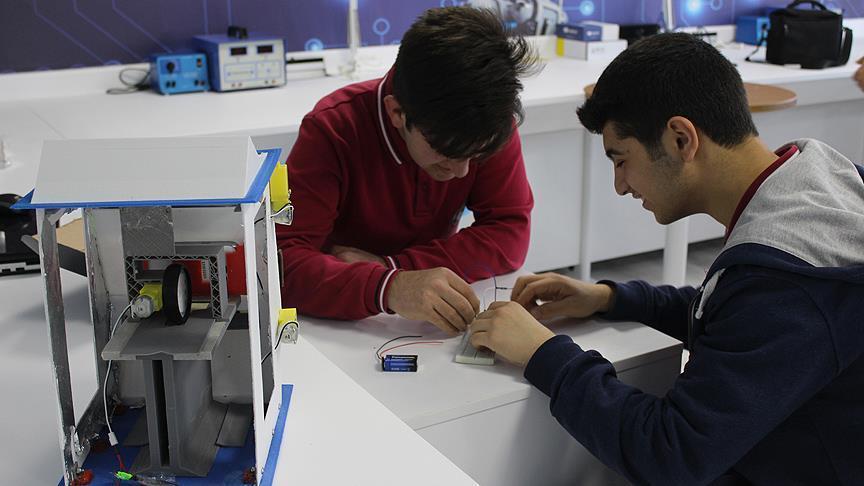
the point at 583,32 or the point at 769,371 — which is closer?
the point at 769,371

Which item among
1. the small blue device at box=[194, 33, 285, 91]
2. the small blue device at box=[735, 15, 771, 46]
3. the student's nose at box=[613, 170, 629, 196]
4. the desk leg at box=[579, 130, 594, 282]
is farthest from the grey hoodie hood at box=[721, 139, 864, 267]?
the small blue device at box=[735, 15, 771, 46]

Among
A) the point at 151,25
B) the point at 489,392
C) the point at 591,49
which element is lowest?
the point at 489,392

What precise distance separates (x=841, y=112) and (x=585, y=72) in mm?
1149

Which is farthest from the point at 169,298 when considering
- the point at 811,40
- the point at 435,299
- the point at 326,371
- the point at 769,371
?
→ the point at 811,40

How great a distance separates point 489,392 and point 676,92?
48 cm

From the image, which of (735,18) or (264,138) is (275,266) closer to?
(264,138)

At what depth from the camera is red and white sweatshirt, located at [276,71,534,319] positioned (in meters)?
1.52

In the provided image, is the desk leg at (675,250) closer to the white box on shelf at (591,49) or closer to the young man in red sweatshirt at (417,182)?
the white box on shelf at (591,49)

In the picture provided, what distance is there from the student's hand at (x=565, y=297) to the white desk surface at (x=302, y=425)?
1.33 ft

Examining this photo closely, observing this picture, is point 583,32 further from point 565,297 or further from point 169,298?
point 169,298

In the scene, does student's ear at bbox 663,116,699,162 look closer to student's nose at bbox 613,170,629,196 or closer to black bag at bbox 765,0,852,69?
student's nose at bbox 613,170,629,196

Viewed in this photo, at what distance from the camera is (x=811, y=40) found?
3.53 meters

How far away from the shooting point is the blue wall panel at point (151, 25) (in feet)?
9.82

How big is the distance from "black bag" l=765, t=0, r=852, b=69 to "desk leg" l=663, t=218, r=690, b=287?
1012mm
